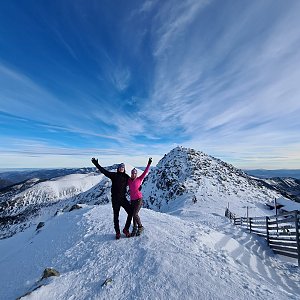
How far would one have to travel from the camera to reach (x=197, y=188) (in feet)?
167

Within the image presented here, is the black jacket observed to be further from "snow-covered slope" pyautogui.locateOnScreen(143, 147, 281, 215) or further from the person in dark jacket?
"snow-covered slope" pyautogui.locateOnScreen(143, 147, 281, 215)

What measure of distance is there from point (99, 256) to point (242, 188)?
173 ft

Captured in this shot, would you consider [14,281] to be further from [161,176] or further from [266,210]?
[161,176]

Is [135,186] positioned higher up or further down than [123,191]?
higher up

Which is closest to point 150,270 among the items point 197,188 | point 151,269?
point 151,269

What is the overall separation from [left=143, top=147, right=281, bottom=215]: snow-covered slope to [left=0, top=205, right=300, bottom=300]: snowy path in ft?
105

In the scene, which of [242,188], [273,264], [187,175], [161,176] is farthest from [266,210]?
[273,264]

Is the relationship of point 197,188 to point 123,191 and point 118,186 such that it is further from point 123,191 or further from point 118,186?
point 118,186

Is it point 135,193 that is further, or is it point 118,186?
point 135,193

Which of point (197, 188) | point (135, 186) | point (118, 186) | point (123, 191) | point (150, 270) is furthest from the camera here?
point (197, 188)

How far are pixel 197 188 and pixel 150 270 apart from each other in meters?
45.6

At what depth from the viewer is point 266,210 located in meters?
44.8

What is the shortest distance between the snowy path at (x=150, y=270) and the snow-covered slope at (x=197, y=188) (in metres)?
32.0

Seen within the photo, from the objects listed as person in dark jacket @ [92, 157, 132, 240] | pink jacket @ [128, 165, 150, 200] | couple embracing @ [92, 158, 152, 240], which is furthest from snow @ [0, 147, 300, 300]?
pink jacket @ [128, 165, 150, 200]
